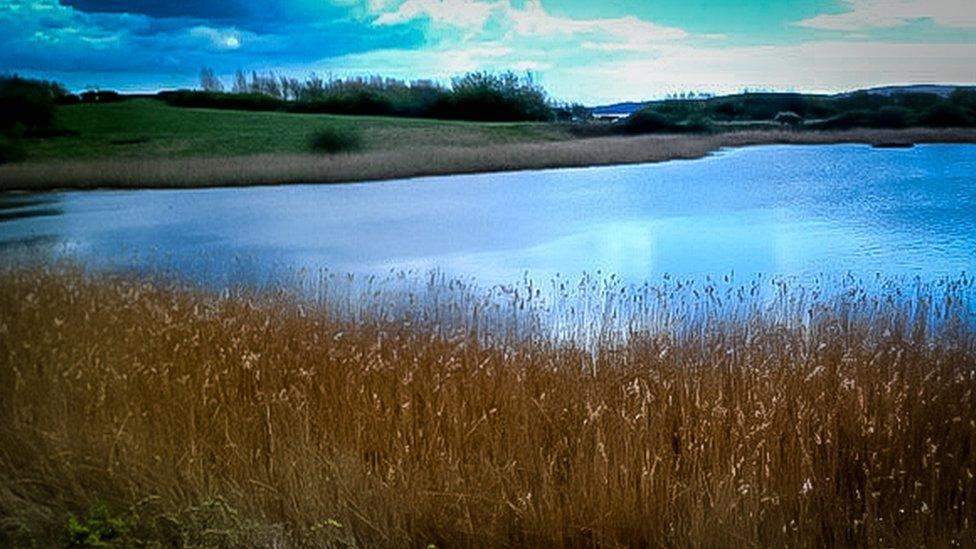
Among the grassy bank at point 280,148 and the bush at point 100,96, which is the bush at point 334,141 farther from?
the bush at point 100,96

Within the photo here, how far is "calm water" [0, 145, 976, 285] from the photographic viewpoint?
354 centimetres

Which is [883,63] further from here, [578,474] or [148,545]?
[148,545]

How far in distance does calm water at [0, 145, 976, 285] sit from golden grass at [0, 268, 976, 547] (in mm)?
153

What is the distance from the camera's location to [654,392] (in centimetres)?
303

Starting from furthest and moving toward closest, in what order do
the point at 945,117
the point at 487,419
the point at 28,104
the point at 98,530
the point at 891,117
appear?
1. the point at 28,104
2. the point at 891,117
3. the point at 945,117
4. the point at 487,419
5. the point at 98,530

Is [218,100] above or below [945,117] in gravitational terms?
above

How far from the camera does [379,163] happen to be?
159 inches

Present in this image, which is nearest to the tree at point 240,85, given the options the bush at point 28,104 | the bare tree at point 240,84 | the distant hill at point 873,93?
the bare tree at point 240,84

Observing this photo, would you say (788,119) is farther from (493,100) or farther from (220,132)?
(220,132)

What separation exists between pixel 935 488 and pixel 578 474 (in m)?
1.05

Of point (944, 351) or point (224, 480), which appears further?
point (944, 351)

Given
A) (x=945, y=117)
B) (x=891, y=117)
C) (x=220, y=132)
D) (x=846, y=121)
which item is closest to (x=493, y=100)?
(x=220, y=132)

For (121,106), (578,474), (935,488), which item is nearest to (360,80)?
(121,106)

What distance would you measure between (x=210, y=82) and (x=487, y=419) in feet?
7.27
